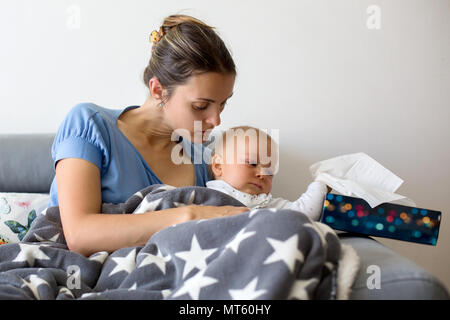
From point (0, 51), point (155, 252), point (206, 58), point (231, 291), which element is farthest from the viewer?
point (0, 51)

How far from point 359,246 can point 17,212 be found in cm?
115

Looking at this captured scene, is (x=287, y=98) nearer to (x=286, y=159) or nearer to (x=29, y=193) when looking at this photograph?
(x=286, y=159)

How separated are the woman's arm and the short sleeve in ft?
0.30

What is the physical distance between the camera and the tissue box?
1172 millimetres

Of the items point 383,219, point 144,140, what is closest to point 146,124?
point 144,140

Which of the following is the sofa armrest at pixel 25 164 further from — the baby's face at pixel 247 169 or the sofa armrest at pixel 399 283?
the sofa armrest at pixel 399 283

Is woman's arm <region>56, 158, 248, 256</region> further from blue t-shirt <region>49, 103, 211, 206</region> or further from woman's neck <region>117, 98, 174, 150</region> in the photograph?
woman's neck <region>117, 98, 174, 150</region>

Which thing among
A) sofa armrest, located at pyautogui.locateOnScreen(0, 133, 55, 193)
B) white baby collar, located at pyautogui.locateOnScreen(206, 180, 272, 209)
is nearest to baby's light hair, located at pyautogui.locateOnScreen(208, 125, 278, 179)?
white baby collar, located at pyautogui.locateOnScreen(206, 180, 272, 209)

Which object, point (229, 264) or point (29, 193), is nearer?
point (229, 264)

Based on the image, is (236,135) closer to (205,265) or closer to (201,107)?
(201,107)

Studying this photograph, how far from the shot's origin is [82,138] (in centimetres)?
130
